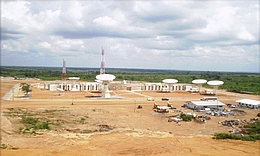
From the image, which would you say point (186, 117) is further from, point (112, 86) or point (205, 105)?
point (112, 86)

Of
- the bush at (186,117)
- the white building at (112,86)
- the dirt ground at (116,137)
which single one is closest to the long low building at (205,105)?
the dirt ground at (116,137)

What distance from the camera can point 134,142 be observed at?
29.4 metres

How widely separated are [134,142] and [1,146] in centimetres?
1454

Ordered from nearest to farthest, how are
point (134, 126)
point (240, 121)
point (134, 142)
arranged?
1. point (134, 142)
2. point (134, 126)
3. point (240, 121)

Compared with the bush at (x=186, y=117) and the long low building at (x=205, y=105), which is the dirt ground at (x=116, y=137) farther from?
the long low building at (x=205, y=105)

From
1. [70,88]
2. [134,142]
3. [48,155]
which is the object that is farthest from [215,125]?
[70,88]

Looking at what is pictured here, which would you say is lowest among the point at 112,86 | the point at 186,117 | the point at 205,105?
the point at 186,117

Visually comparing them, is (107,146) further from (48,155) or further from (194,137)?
(194,137)

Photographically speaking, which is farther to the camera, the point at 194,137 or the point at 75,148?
the point at 194,137

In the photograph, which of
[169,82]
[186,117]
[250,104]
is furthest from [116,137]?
[169,82]

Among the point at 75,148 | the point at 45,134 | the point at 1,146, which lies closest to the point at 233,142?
the point at 75,148

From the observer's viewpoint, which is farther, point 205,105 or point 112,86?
point 112,86

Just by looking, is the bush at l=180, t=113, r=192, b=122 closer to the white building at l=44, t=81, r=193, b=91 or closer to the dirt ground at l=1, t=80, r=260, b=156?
the dirt ground at l=1, t=80, r=260, b=156

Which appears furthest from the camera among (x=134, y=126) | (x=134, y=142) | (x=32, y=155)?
(x=134, y=126)
